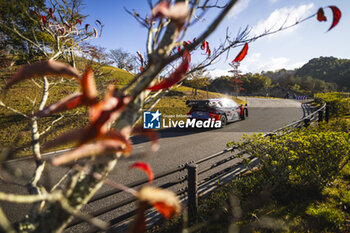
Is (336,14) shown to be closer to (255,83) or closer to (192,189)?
(192,189)

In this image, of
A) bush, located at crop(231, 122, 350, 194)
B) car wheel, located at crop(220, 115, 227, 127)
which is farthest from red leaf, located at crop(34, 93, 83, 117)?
car wheel, located at crop(220, 115, 227, 127)

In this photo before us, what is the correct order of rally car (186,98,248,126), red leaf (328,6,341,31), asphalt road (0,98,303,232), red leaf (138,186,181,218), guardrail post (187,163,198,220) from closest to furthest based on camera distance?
1. red leaf (138,186,181,218)
2. red leaf (328,6,341,31)
3. guardrail post (187,163,198,220)
4. asphalt road (0,98,303,232)
5. rally car (186,98,248,126)

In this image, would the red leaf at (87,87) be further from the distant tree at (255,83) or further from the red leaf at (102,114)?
the distant tree at (255,83)

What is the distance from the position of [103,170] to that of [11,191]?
504 centimetres

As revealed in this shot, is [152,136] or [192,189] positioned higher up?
[152,136]

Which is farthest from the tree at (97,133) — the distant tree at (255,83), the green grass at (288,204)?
the distant tree at (255,83)

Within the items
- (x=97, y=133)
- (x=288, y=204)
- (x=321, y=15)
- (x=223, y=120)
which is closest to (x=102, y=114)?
(x=97, y=133)

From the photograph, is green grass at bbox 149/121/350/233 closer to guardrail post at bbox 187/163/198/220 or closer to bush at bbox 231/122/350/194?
bush at bbox 231/122/350/194

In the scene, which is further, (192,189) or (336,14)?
(192,189)

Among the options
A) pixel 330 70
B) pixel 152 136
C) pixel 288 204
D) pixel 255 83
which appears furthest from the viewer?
pixel 330 70

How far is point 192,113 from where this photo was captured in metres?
9.45


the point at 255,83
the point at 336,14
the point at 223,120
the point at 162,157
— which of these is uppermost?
the point at 255,83

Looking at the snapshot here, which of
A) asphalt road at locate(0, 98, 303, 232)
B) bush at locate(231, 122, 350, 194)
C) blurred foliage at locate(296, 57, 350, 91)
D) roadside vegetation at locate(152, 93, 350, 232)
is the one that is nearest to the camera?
roadside vegetation at locate(152, 93, 350, 232)

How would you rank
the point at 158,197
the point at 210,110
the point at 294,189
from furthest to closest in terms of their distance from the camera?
1. the point at 210,110
2. the point at 294,189
3. the point at 158,197
